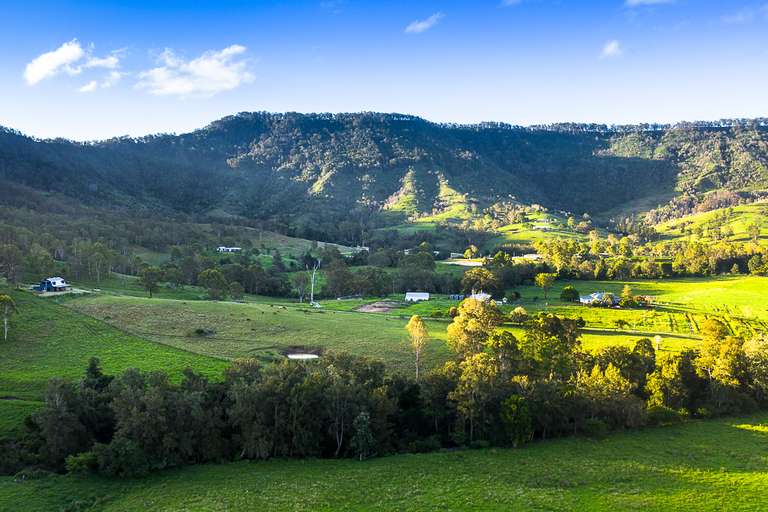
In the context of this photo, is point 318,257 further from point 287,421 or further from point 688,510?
point 688,510

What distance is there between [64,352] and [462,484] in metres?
43.9

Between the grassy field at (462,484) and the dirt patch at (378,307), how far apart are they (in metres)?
51.9

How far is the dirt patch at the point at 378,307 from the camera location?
90.2 metres

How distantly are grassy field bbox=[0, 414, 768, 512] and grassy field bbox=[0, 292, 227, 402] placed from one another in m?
14.7

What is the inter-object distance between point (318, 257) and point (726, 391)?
4848 inches

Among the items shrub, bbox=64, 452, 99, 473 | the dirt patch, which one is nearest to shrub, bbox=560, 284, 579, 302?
the dirt patch

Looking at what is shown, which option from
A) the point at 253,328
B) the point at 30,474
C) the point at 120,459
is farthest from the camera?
the point at 253,328

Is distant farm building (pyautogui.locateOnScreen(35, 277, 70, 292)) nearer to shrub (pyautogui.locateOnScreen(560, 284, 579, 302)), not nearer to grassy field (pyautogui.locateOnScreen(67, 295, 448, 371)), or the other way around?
grassy field (pyautogui.locateOnScreen(67, 295, 448, 371))

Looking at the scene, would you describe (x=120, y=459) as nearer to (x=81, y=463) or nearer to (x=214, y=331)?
(x=81, y=463)

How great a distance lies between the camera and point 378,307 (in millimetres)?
93938

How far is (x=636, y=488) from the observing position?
106 feet

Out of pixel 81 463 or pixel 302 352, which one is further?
pixel 302 352

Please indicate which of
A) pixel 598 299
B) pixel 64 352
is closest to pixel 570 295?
pixel 598 299

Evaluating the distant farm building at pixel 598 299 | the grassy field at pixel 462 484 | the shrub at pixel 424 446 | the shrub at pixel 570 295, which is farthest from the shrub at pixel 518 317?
the shrub at pixel 424 446
